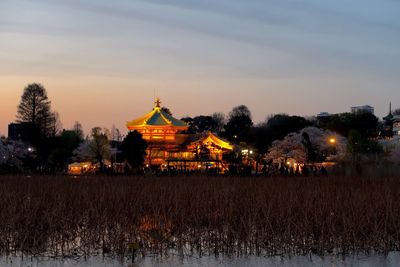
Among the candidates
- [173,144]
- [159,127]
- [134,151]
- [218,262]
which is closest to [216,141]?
[173,144]

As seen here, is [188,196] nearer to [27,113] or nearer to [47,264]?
[47,264]

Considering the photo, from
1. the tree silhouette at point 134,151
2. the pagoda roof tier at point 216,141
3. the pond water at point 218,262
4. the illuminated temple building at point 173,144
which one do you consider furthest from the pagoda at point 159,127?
the pond water at point 218,262

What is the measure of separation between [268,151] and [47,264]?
Answer: 55.6m

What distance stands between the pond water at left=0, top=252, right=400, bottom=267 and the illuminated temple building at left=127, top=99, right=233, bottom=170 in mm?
52077

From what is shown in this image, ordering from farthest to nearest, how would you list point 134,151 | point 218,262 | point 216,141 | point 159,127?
1. point 159,127
2. point 216,141
3. point 134,151
4. point 218,262

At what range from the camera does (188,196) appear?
19922mm

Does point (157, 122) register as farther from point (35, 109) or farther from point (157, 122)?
point (35, 109)

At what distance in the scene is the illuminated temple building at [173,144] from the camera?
6806 cm

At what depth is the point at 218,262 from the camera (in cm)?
1291

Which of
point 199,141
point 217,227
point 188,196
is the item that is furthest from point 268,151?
point 217,227

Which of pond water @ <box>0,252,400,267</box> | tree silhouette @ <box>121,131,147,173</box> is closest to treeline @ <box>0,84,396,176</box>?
tree silhouette @ <box>121,131,147,173</box>

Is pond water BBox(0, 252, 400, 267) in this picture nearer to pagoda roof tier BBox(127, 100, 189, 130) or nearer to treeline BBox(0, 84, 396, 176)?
treeline BBox(0, 84, 396, 176)

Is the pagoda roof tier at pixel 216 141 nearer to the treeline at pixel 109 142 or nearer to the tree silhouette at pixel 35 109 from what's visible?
the treeline at pixel 109 142

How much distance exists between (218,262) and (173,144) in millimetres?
60320
